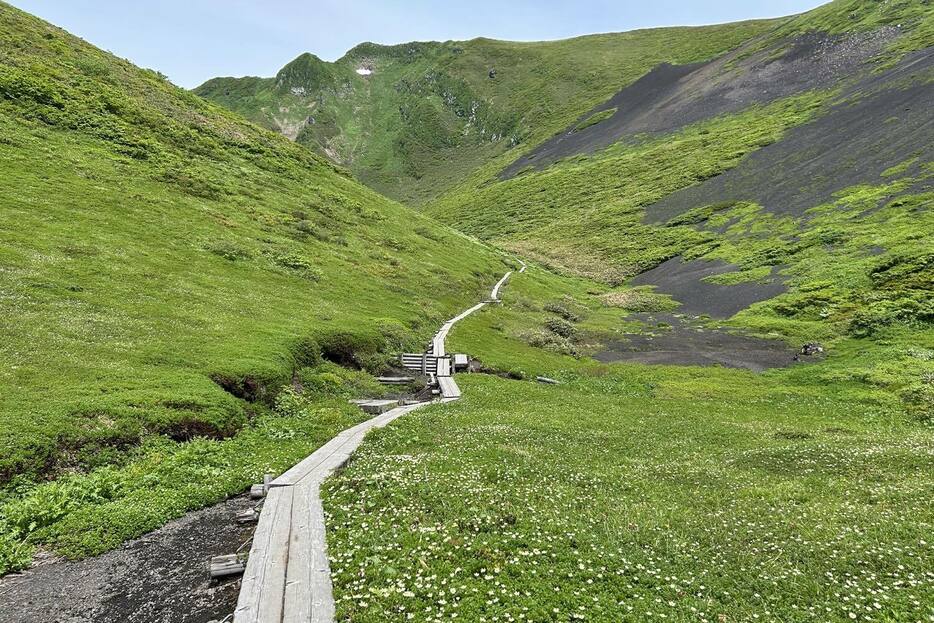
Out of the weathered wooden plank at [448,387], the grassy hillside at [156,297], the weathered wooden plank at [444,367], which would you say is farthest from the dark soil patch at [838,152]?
the weathered wooden plank at [448,387]

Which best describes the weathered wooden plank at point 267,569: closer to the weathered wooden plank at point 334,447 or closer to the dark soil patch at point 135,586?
the dark soil patch at point 135,586

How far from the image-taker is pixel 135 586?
10852mm

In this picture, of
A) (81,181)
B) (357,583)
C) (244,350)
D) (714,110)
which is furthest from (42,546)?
(714,110)

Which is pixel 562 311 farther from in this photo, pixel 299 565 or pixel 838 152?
pixel 838 152

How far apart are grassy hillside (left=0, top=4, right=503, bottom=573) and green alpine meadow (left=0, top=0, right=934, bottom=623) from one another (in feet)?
0.56

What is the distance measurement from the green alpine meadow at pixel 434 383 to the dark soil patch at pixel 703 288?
0.68 meters

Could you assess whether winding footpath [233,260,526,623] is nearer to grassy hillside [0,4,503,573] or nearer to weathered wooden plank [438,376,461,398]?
grassy hillside [0,4,503,573]

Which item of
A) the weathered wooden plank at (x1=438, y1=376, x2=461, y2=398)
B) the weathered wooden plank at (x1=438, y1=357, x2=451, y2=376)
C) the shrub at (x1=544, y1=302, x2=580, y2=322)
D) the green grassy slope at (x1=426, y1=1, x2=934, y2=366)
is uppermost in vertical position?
the green grassy slope at (x1=426, y1=1, x2=934, y2=366)

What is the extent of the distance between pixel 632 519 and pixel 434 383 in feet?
73.6

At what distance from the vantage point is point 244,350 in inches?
1056

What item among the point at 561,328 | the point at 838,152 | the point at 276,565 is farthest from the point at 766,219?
the point at 276,565

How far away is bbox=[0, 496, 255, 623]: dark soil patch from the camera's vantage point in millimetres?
9852

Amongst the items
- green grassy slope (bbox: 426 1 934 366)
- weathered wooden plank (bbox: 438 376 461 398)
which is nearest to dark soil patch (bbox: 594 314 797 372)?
green grassy slope (bbox: 426 1 934 366)

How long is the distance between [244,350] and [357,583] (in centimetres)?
2071
